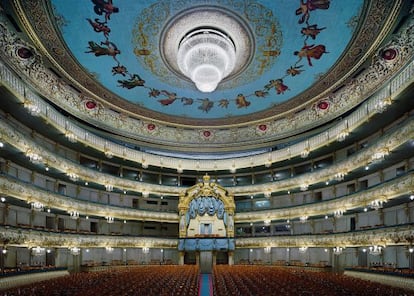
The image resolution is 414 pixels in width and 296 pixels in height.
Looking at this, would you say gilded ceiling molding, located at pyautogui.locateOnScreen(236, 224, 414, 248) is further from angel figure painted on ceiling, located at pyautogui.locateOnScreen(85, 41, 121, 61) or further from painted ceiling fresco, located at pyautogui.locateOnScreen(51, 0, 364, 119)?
angel figure painted on ceiling, located at pyautogui.locateOnScreen(85, 41, 121, 61)

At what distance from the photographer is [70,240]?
24.1 metres

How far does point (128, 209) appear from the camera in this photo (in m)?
30.8

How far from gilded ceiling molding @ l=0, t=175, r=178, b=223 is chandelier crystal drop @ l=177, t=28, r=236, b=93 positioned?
1213 cm

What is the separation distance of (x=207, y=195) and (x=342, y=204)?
1227 centimetres

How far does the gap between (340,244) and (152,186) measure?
680 inches

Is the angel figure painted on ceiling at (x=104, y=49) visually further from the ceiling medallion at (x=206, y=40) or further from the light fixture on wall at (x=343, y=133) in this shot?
the light fixture on wall at (x=343, y=133)

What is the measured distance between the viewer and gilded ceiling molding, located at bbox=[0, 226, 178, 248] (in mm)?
17923

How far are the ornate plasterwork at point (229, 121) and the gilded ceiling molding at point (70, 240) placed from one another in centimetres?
934

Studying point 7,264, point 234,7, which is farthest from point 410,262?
point 7,264

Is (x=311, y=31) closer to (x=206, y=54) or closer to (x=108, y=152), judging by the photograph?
(x=206, y=54)

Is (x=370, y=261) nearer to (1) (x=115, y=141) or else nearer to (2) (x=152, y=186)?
(2) (x=152, y=186)

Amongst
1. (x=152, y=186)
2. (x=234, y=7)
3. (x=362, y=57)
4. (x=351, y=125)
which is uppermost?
(x=234, y=7)

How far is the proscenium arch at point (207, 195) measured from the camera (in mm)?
32281

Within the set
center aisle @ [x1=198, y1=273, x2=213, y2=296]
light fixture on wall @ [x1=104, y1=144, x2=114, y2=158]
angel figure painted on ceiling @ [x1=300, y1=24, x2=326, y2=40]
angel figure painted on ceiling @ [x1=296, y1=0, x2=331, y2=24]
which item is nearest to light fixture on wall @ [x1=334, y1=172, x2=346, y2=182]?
angel figure painted on ceiling @ [x1=300, y1=24, x2=326, y2=40]
